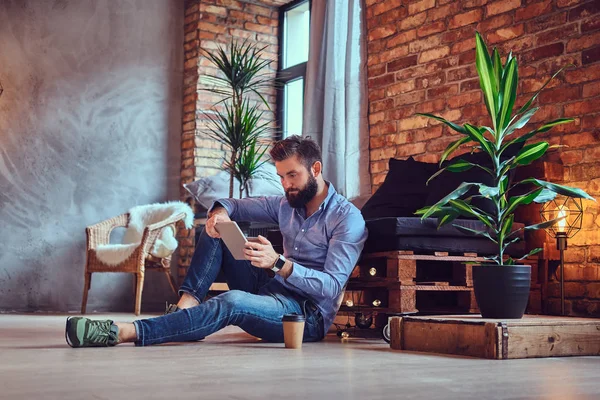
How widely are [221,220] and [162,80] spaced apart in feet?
13.2

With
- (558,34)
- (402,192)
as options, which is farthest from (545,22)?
(402,192)

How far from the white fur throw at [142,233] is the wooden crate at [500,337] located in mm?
3437

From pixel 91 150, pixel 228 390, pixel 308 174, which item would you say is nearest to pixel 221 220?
pixel 308 174

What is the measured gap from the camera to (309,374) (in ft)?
7.70

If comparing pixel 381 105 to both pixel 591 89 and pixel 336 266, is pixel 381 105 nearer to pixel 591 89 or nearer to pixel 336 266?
pixel 591 89

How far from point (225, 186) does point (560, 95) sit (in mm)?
3172

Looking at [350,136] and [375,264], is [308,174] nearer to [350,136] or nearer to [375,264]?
[375,264]

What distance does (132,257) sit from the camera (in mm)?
6227

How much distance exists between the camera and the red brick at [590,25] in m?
4.20

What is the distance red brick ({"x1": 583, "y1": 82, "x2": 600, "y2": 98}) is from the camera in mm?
4176

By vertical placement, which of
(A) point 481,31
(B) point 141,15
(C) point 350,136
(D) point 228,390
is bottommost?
(D) point 228,390

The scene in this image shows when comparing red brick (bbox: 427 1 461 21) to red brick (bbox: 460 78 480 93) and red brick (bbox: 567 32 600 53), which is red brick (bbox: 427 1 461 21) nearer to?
red brick (bbox: 460 78 480 93)

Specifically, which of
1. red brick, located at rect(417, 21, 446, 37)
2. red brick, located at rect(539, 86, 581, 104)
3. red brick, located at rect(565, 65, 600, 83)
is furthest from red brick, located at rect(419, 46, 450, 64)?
red brick, located at rect(565, 65, 600, 83)

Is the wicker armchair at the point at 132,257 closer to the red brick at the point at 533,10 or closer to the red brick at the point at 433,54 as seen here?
the red brick at the point at 433,54
